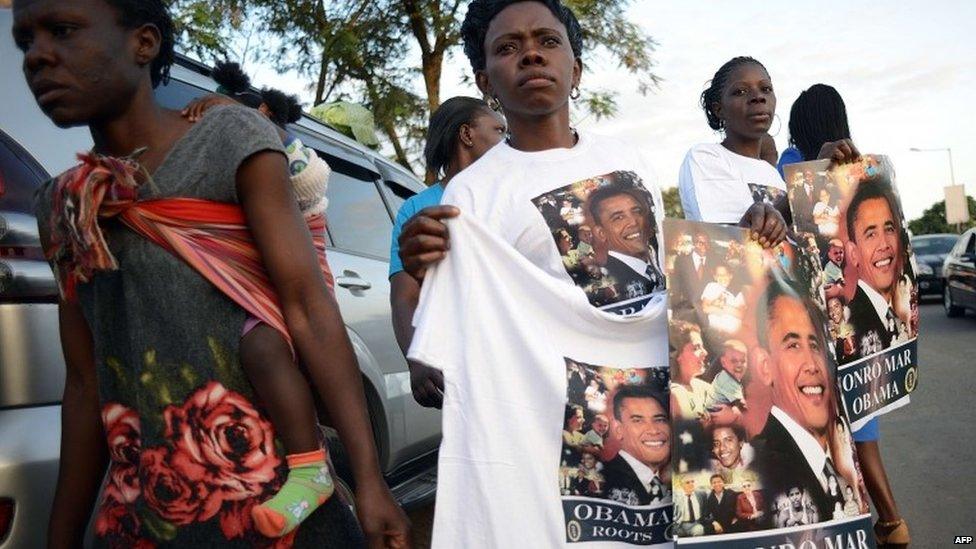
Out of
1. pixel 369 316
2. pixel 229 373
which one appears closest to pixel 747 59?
pixel 369 316

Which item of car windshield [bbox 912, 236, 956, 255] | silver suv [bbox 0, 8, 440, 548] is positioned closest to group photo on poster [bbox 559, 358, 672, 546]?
silver suv [bbox 0, 8, 440, 548]

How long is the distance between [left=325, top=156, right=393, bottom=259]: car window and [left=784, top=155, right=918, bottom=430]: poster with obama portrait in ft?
6.59

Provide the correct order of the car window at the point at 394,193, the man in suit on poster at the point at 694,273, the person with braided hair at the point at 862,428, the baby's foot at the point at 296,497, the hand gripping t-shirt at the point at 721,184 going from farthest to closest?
the car window at the point at 394,193 → the person with braided hair at the point at 862,428 → the hand gripping t-shirt at the point at 721,184 → the man in suit on poster at the point at 694,273 → the baby's foot at the point at 296,497

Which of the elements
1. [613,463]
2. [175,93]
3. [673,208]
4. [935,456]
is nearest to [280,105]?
[175,93]

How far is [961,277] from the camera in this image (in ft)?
53.5

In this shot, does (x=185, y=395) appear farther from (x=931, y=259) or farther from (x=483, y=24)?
(x=931, y=259)

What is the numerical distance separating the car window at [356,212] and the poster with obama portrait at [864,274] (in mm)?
2007

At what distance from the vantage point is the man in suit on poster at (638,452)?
2.03m

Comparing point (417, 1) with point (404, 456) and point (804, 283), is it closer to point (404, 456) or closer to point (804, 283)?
point (404, 456)

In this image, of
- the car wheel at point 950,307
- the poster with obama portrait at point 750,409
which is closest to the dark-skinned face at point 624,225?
the poster with obama portrait at point 750,409

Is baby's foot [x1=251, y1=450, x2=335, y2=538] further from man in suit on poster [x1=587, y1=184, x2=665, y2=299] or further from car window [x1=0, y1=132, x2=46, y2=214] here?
car window [x1=0, y1=132, x2=46, y2=214]

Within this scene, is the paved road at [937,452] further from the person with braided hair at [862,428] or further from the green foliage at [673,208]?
the green foliage at [673,208]

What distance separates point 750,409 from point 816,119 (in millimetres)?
2239

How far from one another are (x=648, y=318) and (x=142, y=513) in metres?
1.07
